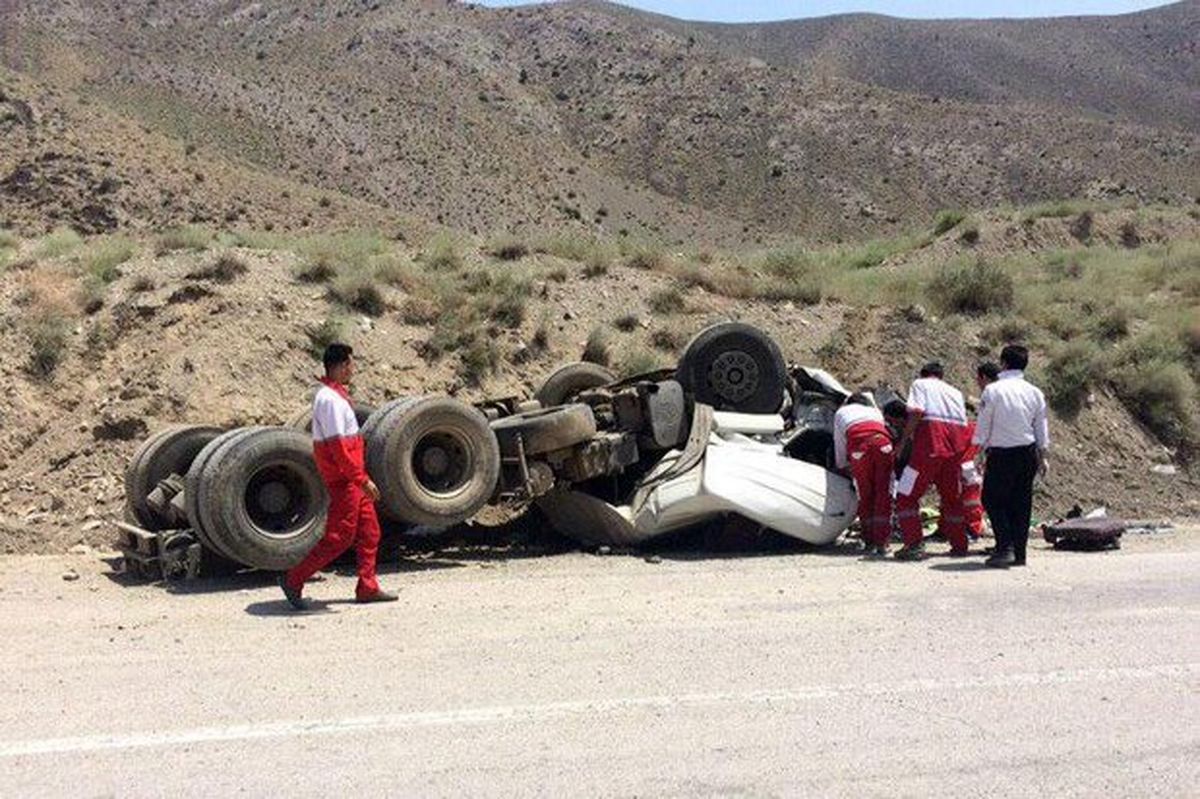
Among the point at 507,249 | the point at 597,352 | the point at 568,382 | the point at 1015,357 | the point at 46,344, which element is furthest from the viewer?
the point at 507,249

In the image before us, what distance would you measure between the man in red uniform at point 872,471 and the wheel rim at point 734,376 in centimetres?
220

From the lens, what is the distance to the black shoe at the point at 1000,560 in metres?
9.46

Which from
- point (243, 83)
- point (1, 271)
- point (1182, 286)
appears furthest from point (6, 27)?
point (1182, 286)

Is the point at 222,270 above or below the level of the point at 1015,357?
above

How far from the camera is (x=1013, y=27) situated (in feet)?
396

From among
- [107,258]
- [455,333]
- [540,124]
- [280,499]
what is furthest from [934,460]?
[540,124]

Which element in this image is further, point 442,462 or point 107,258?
point 107,258

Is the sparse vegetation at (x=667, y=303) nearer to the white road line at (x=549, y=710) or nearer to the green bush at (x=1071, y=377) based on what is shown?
the green bush at (x=1071, y=377)

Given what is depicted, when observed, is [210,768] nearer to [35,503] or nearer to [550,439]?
[550,439]

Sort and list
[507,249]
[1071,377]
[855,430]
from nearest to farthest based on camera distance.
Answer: [855,430] → [1071,377] → [507,249]

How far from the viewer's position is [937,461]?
10.2 metres

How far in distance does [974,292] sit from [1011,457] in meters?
10.7

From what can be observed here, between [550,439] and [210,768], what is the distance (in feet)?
19.2

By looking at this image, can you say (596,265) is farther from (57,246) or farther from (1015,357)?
(1015,357)
